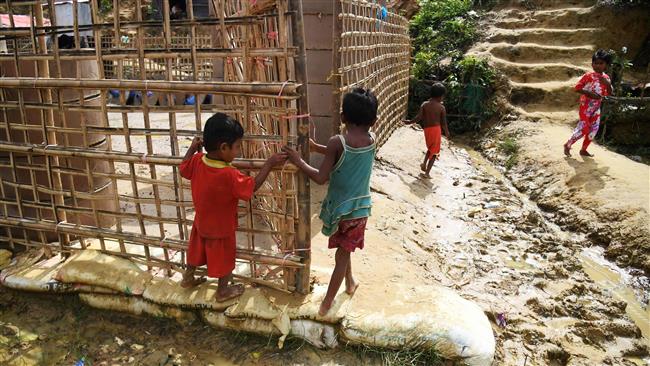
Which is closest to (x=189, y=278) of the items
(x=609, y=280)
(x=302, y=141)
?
(x=302, y=141)

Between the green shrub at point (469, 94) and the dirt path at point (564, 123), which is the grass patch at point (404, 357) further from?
the green shrub at point (469, 94)

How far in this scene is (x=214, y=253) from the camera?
269 cm

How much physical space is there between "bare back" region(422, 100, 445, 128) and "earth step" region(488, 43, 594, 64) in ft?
17.3

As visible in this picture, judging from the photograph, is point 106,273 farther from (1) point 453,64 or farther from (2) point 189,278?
(1) point 453,64

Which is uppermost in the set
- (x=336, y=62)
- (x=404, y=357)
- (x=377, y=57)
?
(x=377, y=57)

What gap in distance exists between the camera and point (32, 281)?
10.2ft

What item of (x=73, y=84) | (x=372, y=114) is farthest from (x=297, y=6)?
(x=73, y=84)

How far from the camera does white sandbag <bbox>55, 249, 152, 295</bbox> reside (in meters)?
2.98

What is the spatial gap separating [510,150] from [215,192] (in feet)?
22.5

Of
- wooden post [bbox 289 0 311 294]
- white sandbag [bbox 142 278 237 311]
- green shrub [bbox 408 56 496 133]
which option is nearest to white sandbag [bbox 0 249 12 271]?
white sandbag [bbox 142 278 237 311]

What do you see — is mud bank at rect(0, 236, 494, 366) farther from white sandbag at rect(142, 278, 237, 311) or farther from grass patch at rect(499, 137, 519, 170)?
grass patch at rect(499, 137, 519, 170)

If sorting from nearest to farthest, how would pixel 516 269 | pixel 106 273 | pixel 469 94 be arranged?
pixel 106 273
pixel 516 269
pixel 469 94

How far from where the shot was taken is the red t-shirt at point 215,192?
2496 mm

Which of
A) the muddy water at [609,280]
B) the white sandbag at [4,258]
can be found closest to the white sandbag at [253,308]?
the white sandbag at [4,258]
